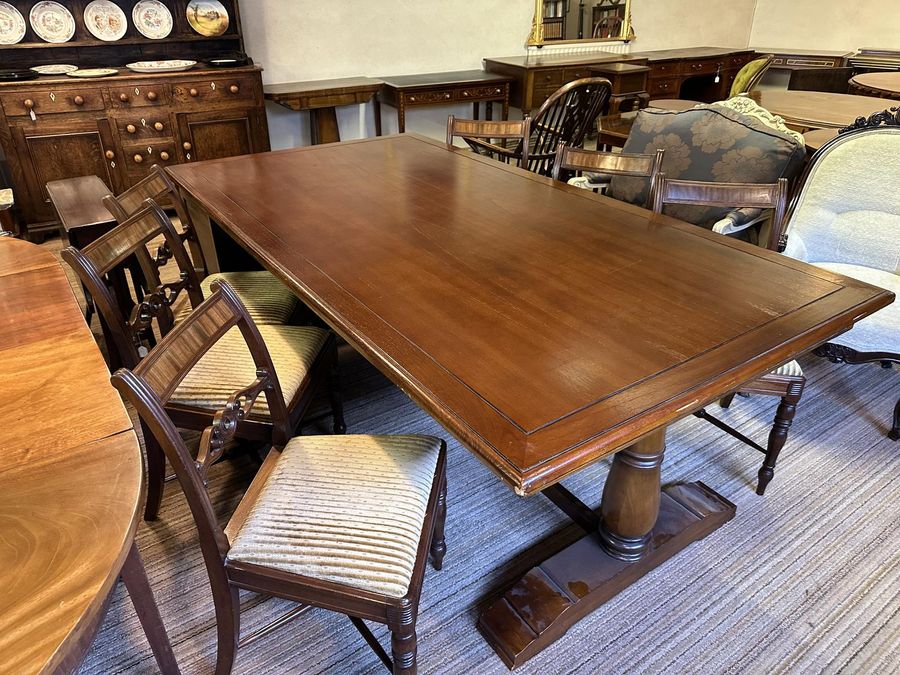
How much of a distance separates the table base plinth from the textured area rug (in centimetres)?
4

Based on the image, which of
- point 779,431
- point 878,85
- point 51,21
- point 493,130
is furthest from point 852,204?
point 51,21

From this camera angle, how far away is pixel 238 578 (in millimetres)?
1085

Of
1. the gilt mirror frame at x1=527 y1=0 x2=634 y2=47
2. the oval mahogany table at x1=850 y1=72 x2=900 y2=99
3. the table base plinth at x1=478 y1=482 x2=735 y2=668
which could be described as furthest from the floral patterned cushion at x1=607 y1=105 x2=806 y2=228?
the gilt mirror frame at x1=527 y1=0 x2=634 y2=47

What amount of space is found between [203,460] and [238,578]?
23 cm

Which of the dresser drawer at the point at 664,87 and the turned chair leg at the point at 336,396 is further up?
the dresser drawer at the point at 664,87

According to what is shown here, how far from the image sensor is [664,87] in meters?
5.38

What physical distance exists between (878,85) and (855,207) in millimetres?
2081

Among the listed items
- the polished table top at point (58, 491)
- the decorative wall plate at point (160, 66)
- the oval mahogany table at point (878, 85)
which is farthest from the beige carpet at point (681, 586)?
the decorative wall plate at point (160, 66)

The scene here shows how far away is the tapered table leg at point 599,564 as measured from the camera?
1321 millimetres

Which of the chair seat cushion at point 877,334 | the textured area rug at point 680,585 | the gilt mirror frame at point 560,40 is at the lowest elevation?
the textured area rug at point 680,585

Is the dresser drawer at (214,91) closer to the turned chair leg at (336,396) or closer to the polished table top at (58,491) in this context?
the turned chair leg at (336,396)

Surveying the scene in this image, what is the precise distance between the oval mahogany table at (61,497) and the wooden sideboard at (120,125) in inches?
102

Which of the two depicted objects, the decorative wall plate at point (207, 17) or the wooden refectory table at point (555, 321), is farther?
the decorative wall plate at point (207, 17)

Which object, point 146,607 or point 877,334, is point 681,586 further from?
point 146,607
